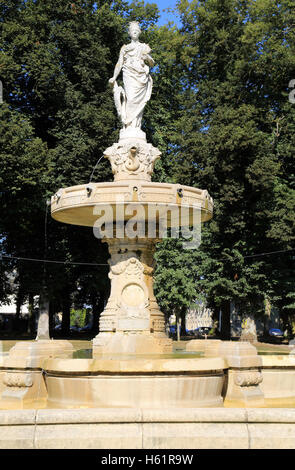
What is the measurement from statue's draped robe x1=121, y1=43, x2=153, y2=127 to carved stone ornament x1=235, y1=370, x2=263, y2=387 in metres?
6.82

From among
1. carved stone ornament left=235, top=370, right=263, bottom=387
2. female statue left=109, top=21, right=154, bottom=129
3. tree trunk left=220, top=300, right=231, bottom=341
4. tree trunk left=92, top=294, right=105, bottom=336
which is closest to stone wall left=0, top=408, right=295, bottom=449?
carved stone ornament left=235, top=370, right=263, bottom=387

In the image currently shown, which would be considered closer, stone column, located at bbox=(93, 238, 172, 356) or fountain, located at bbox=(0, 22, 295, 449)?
fountain, located at bbox=(0, 22, 295, 449)

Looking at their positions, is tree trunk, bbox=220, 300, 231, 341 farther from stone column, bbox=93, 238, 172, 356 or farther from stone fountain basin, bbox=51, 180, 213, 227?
stone fountain basin, bbox=51, 180, 213, 227

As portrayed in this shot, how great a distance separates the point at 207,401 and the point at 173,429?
7.00ft

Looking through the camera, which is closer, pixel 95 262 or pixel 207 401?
pixel 207 401

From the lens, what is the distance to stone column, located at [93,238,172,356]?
11102 millimetres

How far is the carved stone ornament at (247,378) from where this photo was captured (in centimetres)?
831

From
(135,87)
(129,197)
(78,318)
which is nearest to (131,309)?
(129,197)

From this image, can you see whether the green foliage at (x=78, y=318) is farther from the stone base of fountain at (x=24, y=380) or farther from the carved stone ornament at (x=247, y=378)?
the carved stone ornament at (x=247, y=378)

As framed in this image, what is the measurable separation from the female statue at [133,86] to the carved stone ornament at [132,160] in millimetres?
924
